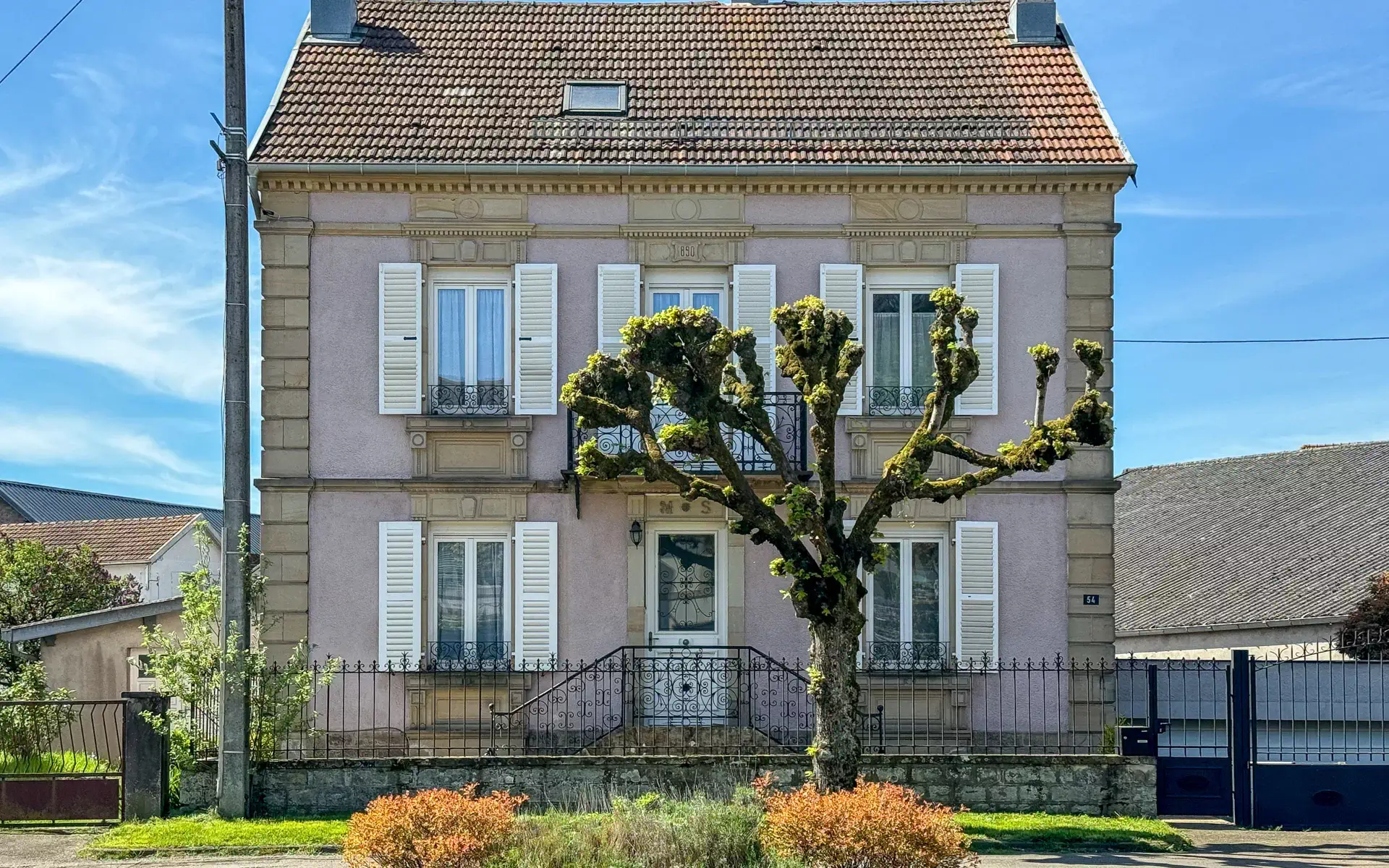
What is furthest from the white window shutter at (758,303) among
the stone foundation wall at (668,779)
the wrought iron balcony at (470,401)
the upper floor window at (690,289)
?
the stone foundation wall at (668,779)

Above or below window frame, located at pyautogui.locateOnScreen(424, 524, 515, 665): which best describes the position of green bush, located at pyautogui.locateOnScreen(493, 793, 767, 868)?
below

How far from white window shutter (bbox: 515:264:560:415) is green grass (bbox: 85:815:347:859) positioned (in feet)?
17.5

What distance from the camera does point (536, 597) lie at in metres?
17.7

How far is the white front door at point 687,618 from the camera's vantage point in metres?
17.5

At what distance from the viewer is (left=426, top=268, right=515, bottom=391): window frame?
18.1m

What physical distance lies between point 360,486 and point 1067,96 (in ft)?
31.8

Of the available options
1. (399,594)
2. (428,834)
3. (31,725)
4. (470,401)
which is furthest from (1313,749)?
(31,725)

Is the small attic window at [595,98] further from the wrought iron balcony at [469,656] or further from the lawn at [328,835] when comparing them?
the lawn at [328,835]

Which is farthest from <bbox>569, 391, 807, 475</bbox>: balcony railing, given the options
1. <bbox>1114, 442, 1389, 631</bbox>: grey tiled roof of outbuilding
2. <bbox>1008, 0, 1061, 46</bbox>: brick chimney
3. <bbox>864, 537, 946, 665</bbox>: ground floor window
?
<bbox>1114, 442, 1389, 631</bbox>: grey tiled roof of outbuilding

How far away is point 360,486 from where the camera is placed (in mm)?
17828

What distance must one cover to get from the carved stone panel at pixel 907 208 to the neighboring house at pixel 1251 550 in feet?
38.5

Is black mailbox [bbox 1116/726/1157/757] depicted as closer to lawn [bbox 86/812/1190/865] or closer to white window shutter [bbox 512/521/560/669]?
lawn [bbox 86/812/1190/865]

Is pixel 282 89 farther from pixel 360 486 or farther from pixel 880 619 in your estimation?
pixel 880 619

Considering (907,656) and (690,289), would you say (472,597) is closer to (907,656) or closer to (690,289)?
(690,289)
